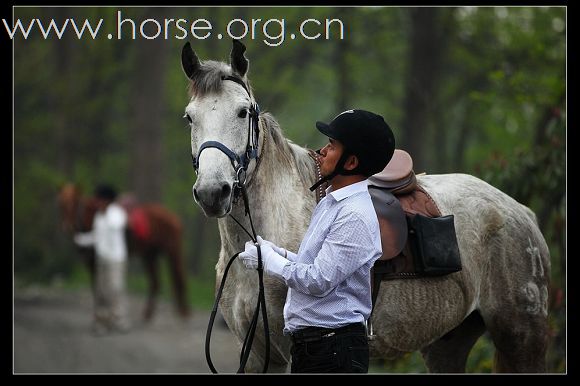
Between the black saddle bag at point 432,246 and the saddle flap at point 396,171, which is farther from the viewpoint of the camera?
the saddle flap at point 396,171

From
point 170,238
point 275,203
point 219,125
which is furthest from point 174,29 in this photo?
point 219,125

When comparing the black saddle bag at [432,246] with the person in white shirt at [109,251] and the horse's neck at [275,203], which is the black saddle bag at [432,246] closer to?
the horse's neck at [275,203]

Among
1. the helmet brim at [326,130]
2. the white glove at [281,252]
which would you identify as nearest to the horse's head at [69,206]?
the white glove at [281,252]

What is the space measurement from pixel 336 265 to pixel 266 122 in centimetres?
145

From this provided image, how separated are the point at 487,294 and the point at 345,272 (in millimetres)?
1914

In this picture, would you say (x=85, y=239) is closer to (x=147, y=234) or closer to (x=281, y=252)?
(x=147, y=234)

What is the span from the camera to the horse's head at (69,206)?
17016mm

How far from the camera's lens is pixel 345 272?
372 centimetres

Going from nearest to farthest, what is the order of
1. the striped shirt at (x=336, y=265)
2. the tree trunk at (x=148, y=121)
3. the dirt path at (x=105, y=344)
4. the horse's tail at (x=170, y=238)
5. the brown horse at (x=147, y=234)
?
the striped shirt at (x=336, y=265)
the dirt path at (x=105, y=344)
the brown horse at (x=147, y=234)
the horse's tail at (x=170, y=238)
the tree trunk at (x=148, y=121)

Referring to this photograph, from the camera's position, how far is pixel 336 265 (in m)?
3.71

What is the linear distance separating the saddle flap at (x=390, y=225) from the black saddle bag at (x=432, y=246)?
0.11 meters

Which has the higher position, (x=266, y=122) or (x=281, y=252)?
(x=266, y=122)

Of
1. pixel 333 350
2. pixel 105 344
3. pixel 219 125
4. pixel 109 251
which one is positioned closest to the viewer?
pixel 333 350

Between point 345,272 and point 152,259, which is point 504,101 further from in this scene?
point 345,272
